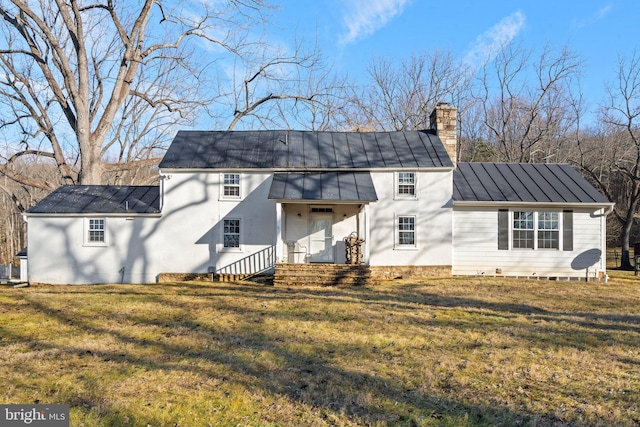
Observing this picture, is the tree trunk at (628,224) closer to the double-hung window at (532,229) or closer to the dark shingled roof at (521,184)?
the dark shingled roof at (521,184)

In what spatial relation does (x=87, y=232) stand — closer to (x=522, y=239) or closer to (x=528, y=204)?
(x=522, y=239)

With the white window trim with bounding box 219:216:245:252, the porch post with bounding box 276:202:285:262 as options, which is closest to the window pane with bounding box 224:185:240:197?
the white window trim with bounding box 219:216:245:252

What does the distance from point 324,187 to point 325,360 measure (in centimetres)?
919

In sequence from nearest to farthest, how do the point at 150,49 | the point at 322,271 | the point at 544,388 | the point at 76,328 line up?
1. the point at 544,388
2. the point at 76,328
3. the point at 322,271
4. the point at 150,49

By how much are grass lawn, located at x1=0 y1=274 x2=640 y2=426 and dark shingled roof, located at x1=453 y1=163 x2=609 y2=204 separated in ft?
16.8

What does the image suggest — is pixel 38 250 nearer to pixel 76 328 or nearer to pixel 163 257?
pixel 163 257

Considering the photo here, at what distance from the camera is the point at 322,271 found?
46.8ft

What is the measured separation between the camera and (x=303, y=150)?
1688cm

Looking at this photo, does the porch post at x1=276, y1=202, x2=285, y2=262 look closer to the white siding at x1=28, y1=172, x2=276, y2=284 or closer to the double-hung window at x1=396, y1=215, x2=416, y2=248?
the white siding at x1=28, y1=172, x2=276, y2=284

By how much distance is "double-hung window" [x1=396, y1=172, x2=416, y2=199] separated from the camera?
1590 cm

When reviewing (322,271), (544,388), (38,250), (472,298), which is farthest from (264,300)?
(38,250)

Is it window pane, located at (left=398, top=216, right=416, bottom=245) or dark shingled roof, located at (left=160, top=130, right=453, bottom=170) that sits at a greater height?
dark shingled roof, located at (left=160, top=130, right=453, bottom=170)

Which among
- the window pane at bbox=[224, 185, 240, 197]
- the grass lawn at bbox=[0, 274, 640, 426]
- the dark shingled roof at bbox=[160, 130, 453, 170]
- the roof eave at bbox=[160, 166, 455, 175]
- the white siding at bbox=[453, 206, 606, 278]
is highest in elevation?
the dark shingled roof at bbox=[160, 130, 453, 170]

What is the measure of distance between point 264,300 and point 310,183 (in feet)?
18.0
